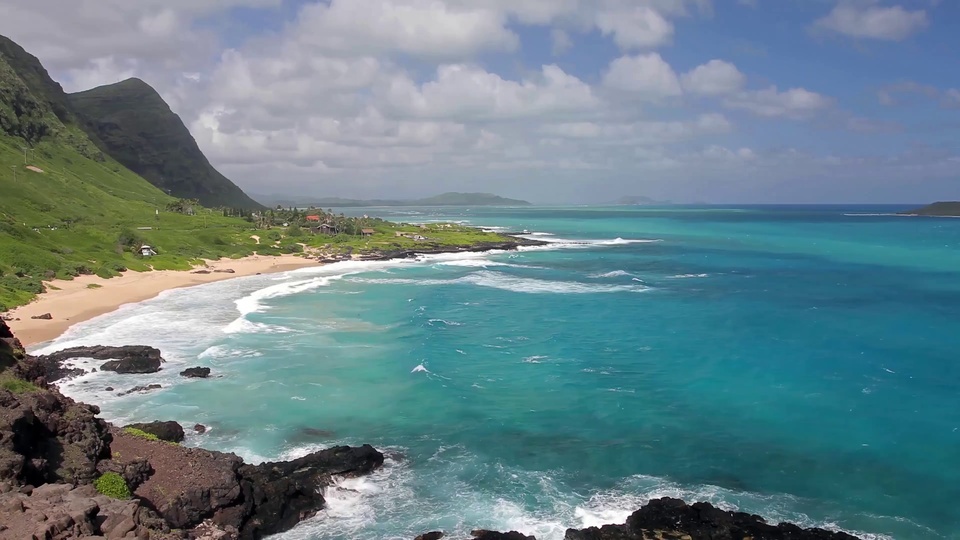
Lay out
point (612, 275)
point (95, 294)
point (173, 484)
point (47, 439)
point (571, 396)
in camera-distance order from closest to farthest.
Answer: point (47, 439)
point (173, 484)
point (571, 396)
point (95, 294)
point (612, 275)

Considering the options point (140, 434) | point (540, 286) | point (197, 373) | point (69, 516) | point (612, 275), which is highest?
point (69, 516)

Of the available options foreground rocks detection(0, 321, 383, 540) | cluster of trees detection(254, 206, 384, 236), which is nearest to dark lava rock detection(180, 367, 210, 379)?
foreground rocks detection(0, 321, 383, 540)

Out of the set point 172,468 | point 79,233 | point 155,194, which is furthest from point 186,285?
point 155,194

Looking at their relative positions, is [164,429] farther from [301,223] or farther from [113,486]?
[301,223]

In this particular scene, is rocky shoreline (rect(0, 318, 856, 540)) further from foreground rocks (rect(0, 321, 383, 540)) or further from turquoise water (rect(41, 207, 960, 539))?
turquoise water (rect(41, 207, 960, 539))

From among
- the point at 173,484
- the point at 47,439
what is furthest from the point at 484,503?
the point at 47,439

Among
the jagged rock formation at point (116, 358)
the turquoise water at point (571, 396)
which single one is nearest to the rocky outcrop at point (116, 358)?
the jagged rock formation at point (116, 358)

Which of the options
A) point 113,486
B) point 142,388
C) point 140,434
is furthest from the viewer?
point 142,388

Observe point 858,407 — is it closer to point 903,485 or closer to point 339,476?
point 903,485
